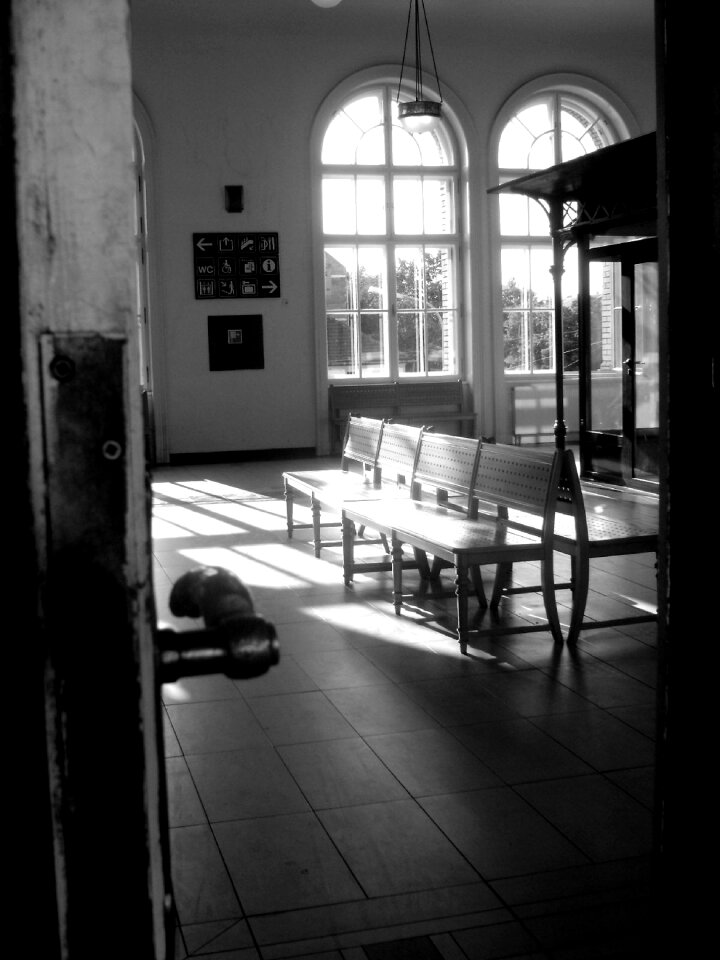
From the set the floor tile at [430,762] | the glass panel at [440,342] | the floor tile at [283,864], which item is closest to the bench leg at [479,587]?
the floor tile at [430,762]

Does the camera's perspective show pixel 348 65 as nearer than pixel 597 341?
No

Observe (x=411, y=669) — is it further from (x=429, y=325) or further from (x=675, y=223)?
(x=429, y=325)

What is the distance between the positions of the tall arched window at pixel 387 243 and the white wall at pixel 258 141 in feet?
1.15

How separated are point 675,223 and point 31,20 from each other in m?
0.88

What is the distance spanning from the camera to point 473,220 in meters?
13.1

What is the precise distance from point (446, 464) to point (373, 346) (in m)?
7.46

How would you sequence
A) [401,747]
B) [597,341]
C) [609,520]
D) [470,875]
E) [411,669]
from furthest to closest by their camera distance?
[597,341] < [609,520] < [411,669] < [401,747] < [470,875]

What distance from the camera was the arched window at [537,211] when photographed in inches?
522

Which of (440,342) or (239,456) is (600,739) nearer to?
(239,456)

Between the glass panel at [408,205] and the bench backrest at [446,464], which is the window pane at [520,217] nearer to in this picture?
the glass panel at [408,205]

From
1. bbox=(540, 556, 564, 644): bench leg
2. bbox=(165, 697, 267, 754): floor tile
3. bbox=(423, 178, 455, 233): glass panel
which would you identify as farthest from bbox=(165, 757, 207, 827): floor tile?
bbox=(423, 178, 455, 233): glass panel

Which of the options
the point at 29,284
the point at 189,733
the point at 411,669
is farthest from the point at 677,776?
the point at 411,669

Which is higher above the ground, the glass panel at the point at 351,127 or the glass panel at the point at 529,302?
the glass panel at the point at 351,127

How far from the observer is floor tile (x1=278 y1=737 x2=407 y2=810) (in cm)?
311
